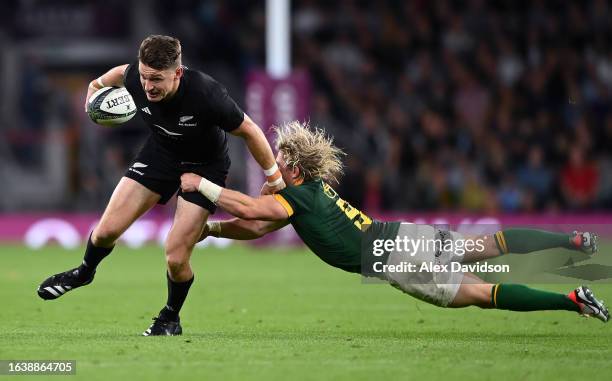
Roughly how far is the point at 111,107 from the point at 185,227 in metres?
1.04

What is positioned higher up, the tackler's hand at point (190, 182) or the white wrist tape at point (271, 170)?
the white wrist tape at point (271, 170)

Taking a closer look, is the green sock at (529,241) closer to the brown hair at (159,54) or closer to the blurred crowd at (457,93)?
the brown hair at (159,54)

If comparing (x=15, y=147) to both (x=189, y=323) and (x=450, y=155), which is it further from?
(x=189, y=323)

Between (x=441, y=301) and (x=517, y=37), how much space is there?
44.7 ft

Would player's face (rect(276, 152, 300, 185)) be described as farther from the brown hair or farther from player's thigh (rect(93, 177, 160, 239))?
the brown hair

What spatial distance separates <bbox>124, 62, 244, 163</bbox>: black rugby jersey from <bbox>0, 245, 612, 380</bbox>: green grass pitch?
1.34 m

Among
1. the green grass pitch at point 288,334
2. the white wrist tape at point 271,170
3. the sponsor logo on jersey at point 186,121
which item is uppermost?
the sponsor logo on jersey at point 186,121

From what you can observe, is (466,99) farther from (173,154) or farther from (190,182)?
(190,182)

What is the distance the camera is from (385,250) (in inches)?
319

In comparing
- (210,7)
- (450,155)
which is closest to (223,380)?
(450,155)

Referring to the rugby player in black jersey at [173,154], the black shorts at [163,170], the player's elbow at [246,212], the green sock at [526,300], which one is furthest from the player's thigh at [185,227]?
the green sock at [526,300]

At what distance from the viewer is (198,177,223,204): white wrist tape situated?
7.75 metres

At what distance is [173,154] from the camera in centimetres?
825

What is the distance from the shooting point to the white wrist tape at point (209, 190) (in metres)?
7.75
